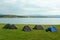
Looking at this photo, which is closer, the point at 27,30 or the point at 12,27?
the point at 27,30

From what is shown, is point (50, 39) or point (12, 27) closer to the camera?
point (50, 39)

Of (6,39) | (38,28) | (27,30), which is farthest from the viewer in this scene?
(38,28)

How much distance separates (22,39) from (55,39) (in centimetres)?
518

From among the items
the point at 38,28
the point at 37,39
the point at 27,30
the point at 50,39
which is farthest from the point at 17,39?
the point at 38,28

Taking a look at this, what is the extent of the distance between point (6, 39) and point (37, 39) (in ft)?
15.7

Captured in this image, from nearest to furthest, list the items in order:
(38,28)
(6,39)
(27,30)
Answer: (6,39) → (27,30) → (38,28)

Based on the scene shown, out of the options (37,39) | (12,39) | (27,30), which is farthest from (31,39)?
(27,30)

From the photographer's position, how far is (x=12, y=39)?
26.2 m

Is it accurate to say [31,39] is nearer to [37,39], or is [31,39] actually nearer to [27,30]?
[37,39]

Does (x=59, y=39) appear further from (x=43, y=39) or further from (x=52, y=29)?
(x=52, y=29)

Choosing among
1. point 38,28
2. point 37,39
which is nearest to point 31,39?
point 37,39

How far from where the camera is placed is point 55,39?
26812 millimetres

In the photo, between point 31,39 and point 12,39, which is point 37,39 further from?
point 12,39

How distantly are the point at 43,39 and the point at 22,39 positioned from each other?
3279mm
